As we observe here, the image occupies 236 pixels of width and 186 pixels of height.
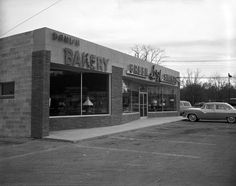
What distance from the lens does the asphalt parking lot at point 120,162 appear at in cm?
778

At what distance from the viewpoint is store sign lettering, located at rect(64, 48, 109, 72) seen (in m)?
17.4

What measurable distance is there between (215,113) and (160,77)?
6.40m

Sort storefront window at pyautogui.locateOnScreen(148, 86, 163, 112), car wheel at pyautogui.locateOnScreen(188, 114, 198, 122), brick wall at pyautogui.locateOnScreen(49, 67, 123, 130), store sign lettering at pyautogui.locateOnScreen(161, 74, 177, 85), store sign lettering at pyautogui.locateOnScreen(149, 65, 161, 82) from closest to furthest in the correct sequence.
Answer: brick wall at pyautogui.locateOnScreen(49, 67, 123, 130), car wheel at pyautogui.locateOnScreen(188, 114, 198, 122), store sign lettering at pyautogui.locateOnScreen(149, 65, 161, 82), storefront window at pyautogui.locateOnScreen(148, 86, 163, 112), store sign lettering at pyautogui.locateOnScreen(161, 74, 177, 85)

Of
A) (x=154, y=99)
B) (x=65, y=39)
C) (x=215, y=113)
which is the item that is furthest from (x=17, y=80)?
(x=154, y=99)

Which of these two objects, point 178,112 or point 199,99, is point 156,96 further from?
Result: point 199,99

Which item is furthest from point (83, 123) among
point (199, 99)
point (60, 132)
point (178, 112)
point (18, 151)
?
point (199, 99)

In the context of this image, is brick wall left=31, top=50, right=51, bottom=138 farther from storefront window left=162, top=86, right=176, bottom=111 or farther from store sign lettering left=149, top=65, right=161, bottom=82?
storefront window left=162, top=86, right=176, bottom=111

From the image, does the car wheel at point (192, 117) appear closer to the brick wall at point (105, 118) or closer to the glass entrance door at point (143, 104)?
the glass entrance door at point (143, 104)

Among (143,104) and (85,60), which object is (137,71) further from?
(85,60)

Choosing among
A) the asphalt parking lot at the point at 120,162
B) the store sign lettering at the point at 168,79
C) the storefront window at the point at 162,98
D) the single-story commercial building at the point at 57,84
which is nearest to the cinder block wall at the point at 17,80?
the single-story commercial building at the point at 57,84

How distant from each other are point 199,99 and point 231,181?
64.0 m

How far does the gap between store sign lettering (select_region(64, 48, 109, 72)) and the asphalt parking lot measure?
4571 millimetres

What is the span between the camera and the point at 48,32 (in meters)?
16.1

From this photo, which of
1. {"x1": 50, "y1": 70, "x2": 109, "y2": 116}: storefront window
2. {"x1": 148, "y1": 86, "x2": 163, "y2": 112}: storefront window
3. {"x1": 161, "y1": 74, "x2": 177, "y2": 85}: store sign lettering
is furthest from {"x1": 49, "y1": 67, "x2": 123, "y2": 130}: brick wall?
{"x1": 161, "y1": 74, "x2": 177, "y2": 85}: store sign lettering
